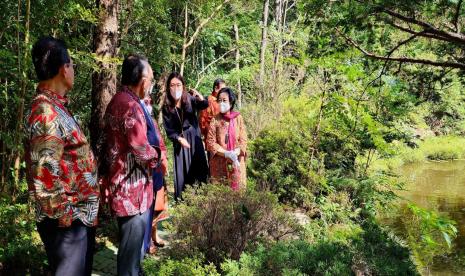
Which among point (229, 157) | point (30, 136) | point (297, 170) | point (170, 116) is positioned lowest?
point (297, 170)

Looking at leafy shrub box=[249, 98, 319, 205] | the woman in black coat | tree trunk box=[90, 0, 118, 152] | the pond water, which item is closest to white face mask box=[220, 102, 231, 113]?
the woman in black coat

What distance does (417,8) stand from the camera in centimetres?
283

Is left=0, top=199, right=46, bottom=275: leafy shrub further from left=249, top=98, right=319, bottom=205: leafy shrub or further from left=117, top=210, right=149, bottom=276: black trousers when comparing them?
left=249, top=98, right=319, bottom=205: leafy shrub

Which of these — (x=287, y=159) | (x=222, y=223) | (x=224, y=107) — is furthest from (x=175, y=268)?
(x=287, y=159)

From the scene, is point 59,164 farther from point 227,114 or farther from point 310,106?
point 310,106

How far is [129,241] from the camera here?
2609 millimetres

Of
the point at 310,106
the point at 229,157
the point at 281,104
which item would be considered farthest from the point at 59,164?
the point at 281,104

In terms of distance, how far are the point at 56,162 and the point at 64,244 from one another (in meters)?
0.43

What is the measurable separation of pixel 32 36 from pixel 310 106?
16.5 ft

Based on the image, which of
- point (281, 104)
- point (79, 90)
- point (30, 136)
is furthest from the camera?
point (281, 104)

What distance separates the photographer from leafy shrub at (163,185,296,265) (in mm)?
3393

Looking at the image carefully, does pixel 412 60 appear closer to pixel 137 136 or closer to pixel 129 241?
pixel 137 136

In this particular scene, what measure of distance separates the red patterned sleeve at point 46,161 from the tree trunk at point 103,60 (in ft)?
6.95

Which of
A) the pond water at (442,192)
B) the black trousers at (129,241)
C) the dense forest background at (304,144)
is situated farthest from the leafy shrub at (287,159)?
the black trousers at (129,241)
